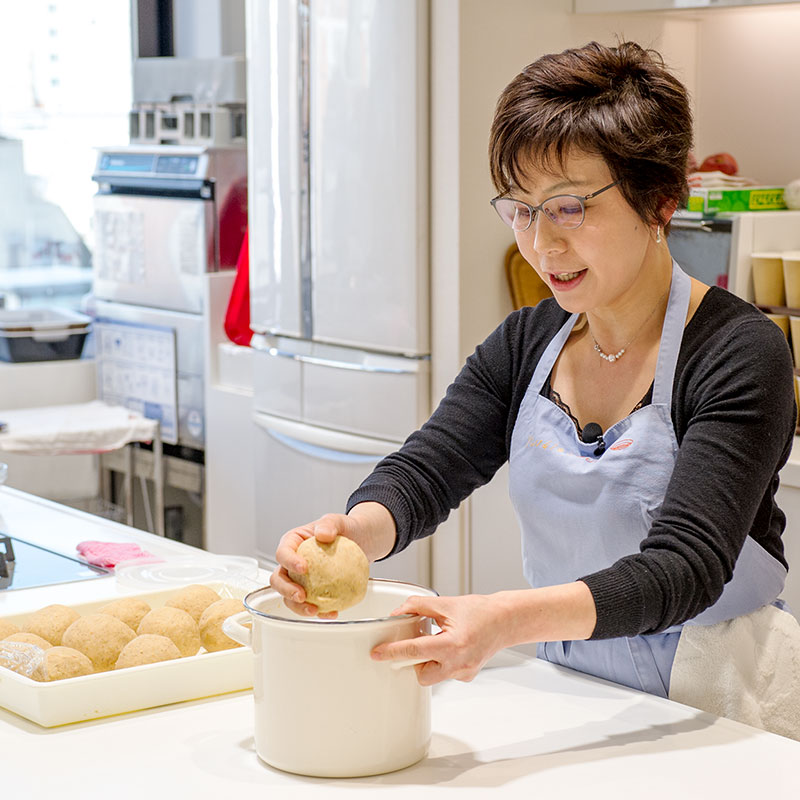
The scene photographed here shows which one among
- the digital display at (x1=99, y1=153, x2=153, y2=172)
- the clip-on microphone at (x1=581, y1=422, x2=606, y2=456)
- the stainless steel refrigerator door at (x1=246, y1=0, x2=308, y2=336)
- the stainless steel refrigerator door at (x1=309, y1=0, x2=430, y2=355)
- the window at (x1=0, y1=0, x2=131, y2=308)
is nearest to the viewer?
the clip-on microphone at (x1=581, y1=422, x2=606, y2=456)

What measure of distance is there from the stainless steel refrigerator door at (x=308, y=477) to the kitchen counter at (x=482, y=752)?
5.51ft

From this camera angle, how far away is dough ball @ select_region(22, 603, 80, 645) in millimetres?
1255

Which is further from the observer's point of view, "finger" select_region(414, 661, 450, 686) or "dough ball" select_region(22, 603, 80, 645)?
"dough ball" select_region(22, 603, 80, 645)

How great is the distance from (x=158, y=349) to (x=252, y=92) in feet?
3.33

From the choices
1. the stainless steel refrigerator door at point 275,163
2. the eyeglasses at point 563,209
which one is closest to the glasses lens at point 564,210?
the eyeglasses at point 563,209

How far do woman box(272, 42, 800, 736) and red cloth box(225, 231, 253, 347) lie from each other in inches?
87.6

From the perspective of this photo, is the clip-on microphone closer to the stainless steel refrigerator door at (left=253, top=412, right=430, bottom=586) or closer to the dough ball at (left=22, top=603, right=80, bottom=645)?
the dough ball at (left=22, top=603, right=80, bottom=645)

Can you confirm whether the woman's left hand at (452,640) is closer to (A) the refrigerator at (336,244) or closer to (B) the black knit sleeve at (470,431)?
(B) the black knit sleeve at (470,431)

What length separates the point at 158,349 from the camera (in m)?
3.91

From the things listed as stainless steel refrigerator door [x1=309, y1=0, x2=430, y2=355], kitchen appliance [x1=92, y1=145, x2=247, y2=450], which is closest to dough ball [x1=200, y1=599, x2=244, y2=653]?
stainless steel refrigerator door [x1=309, y1=0, x2=430, y2=355]

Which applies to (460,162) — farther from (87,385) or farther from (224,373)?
(87,385)

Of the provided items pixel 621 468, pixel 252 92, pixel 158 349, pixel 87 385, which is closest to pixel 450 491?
pixel 621 468

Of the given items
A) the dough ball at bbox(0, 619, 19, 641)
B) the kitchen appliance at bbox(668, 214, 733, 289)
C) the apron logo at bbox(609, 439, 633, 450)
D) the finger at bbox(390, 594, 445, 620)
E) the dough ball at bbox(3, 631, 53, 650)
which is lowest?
the dough ball at bbox(0, 619, 19, 641)

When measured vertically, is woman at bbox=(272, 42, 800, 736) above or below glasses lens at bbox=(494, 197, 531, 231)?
below
